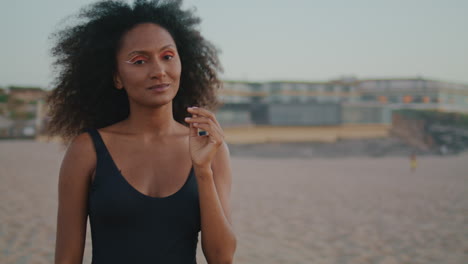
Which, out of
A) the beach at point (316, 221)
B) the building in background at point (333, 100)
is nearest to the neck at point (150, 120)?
the beach at point (316, 221)

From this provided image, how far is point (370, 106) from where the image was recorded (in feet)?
138

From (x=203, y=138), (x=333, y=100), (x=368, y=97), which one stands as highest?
(x=368, y=97)

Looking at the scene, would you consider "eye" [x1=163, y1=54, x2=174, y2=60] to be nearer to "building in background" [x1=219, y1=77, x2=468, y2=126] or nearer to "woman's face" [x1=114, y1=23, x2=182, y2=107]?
"woman's face" [x1=114, y1=23, x2=182, y2=107]

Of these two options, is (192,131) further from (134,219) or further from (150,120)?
(134,219)

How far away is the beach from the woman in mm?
4261

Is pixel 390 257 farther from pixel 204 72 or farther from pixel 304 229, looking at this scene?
pixel 204 72

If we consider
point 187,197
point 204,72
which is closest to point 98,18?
point 204,72

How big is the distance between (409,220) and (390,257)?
11.2 feet

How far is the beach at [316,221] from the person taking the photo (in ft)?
20.7

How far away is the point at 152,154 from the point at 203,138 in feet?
0.88

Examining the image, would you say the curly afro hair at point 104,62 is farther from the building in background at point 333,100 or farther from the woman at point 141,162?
the building in background at point 333,100

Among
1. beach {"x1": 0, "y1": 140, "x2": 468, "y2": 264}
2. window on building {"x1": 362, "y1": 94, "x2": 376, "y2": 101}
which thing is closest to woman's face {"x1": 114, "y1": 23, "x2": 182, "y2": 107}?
beach {"x1": 0, "y1": 140, "x2": 468, "y2": 264}

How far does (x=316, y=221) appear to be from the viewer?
9133mm

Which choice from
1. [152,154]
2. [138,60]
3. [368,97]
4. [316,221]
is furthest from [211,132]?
[368,97]
